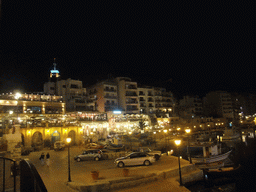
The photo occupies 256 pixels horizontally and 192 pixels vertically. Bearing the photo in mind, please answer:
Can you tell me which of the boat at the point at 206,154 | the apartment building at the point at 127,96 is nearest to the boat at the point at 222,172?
the boat at the point at 206,154

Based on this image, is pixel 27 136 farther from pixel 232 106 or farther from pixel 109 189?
pixel 232 106

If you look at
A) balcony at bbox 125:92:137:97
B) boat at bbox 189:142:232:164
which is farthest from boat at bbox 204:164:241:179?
balcony at bbox 125:92:137:97

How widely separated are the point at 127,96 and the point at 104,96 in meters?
8.92

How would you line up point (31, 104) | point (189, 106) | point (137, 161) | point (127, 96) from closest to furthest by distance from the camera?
point (137, 161) < point (31, 104) < point (127, 96) < point (189, 106)

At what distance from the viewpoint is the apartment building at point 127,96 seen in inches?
2559

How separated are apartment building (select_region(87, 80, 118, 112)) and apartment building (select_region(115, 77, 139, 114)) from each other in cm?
294

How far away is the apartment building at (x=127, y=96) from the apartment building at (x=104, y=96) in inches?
116

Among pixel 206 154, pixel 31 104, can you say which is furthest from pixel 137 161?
pixel 31 104

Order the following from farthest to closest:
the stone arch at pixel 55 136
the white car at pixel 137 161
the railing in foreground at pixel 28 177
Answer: the stone arch at pixel 55 136
the white car at pixel 137 161
the railing in foreground at pixel 28 177

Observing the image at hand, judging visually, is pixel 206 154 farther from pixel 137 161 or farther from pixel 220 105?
pixel 220 105

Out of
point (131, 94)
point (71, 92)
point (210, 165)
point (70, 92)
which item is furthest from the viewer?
point (131, 94)

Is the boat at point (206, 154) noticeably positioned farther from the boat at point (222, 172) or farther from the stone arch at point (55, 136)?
the stone arch at point (55, 136)

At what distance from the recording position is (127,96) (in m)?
65.3

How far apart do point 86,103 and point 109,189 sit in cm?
4373
